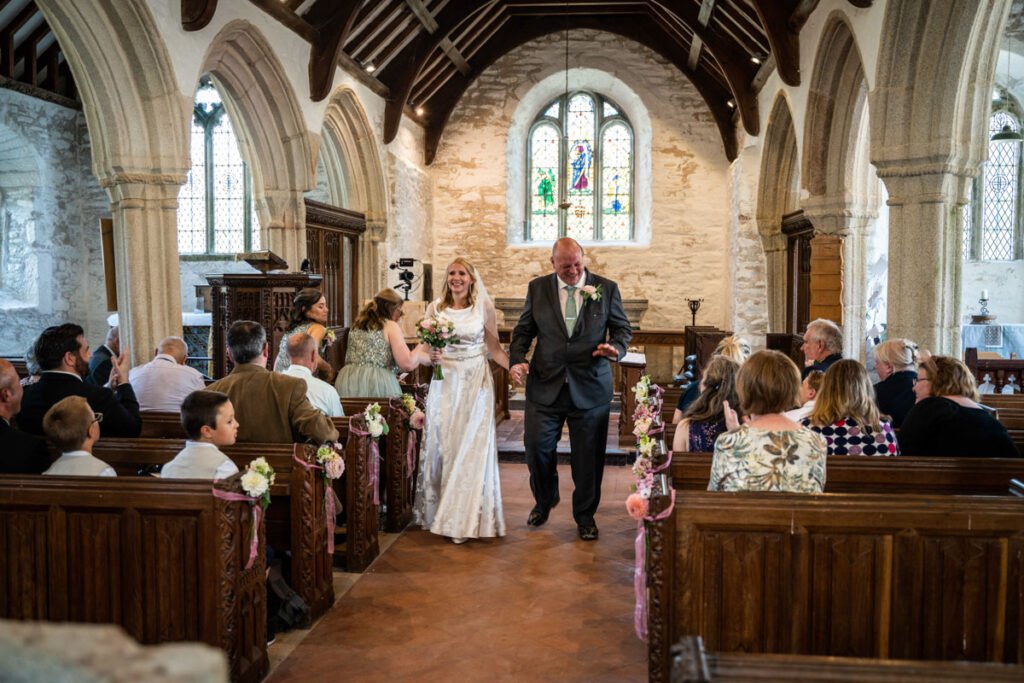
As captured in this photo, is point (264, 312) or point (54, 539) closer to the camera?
point (54, 539)

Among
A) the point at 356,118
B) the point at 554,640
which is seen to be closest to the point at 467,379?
the point at 554,640

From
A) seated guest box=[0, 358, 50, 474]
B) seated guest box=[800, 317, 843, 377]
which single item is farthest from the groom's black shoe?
seated guest box=[0, 358, 50, 474]

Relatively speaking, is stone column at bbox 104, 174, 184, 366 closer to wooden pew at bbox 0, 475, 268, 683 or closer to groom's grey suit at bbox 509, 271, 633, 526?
groom's grey suit at bbox 509, 271, 633, 526

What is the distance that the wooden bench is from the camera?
328 cm

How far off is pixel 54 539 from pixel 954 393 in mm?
3352

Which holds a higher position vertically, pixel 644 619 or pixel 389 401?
pixel 389 401

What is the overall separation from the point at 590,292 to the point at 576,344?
288mm

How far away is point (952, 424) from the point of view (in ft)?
11.7

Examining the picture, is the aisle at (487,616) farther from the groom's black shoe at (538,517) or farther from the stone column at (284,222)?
the stone column at (284,222)

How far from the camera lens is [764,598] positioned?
8.38 feet

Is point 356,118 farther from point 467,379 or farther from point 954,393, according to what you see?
point 954,393

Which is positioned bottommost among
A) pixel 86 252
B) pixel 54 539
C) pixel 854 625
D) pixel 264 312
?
pixel 854 625

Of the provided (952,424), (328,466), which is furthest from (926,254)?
(328,466)

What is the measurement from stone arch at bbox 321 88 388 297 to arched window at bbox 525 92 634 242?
3457mm
